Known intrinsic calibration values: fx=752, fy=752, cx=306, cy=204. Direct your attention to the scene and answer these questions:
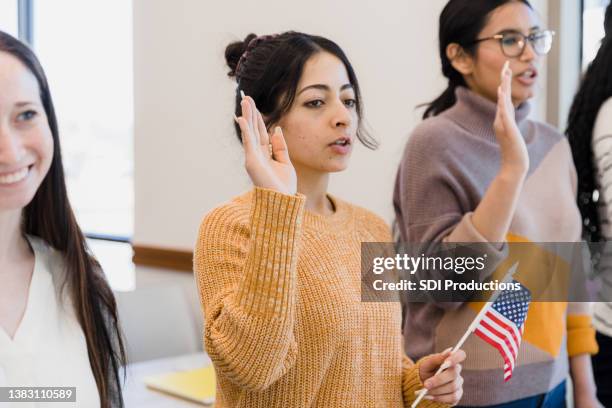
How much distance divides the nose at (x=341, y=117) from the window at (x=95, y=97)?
2.89 meters

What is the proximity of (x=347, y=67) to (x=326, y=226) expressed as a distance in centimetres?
33

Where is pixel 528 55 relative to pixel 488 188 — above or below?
above

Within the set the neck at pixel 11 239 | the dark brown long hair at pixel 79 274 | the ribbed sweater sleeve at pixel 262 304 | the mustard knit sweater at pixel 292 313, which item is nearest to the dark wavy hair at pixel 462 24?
the mustard knit sweater at pixel 292 313

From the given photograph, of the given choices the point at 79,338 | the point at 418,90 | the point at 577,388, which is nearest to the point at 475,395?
the point at 577,388

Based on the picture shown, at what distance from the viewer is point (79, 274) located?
1.38 metres

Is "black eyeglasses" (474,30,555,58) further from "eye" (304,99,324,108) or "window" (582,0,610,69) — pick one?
"window" (582,0,610,69)

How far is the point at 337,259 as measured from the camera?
1358mm

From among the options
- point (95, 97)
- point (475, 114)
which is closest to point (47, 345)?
point (475, 114)

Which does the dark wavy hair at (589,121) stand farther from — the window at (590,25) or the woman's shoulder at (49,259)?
the woman's shoulder at (49,259)

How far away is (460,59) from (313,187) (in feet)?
1.87

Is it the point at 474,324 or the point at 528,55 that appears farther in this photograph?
the point at 528,55

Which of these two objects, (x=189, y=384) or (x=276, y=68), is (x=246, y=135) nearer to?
(x=276, y=68)

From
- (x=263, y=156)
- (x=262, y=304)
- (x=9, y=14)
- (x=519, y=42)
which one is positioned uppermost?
(x=9, y=14)

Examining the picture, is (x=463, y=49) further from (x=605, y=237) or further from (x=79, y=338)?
(x=79, y=338)
